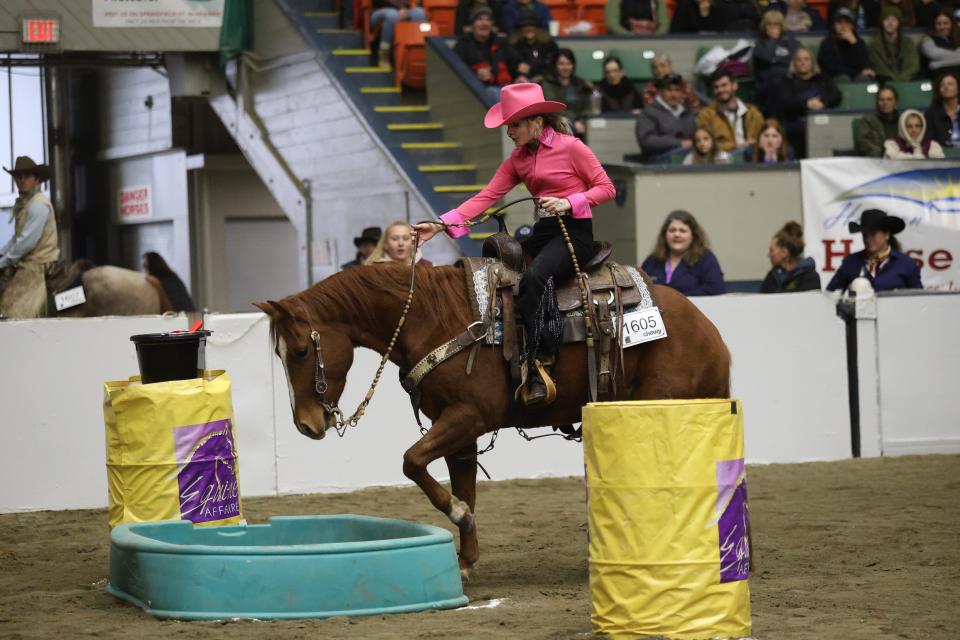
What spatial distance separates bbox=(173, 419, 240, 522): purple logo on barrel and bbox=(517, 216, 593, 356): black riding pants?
6.08 ft

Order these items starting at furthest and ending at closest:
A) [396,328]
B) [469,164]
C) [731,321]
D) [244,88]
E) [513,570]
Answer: [244,88], [469,164], [731,321], [513,570], [396,328]

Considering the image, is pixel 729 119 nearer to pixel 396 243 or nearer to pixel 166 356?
pixel 396 243

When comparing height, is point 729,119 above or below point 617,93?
below

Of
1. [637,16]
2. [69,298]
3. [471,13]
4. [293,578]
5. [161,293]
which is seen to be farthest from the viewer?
[637,16]

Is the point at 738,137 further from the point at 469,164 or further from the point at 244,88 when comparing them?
the point at 244,88

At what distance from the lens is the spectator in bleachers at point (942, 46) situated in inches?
720

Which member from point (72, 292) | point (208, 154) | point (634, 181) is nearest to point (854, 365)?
point (634, 181)

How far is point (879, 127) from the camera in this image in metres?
16.0

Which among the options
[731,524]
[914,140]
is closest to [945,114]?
[914,140]

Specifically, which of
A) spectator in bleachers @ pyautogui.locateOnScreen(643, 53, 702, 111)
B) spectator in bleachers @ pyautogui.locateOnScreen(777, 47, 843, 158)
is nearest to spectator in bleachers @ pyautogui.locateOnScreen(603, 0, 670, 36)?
spectator in bleachers @ pyautogui.locateOnScreen(643, 53, 702, 111)

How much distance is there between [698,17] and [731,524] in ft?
46.2

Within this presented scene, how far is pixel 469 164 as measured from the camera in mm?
17156

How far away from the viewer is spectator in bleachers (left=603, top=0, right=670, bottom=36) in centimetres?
1878

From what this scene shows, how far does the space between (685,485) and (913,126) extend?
11.2 meters
